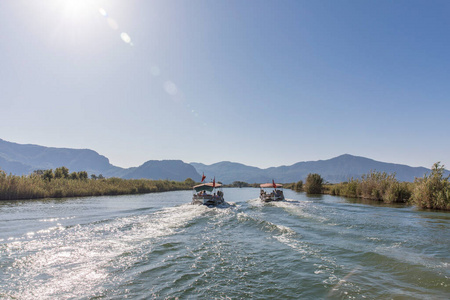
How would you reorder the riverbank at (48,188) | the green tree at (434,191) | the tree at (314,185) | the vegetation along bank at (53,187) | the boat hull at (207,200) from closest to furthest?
the green tree at (434,191) → the boat hull at (207,200) → the riverbank at (48,188) → the vegetation along bank at (53,187) → the tree at (314,185)

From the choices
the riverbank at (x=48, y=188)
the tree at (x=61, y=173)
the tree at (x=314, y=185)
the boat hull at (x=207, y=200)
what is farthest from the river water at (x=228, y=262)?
the tree at (x=61, y=173)

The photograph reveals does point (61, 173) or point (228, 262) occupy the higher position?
point (61, 173)

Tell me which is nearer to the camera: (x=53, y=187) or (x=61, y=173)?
(x=53, y=187)

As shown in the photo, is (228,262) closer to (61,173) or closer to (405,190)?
(405,190)

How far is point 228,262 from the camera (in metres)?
11.3

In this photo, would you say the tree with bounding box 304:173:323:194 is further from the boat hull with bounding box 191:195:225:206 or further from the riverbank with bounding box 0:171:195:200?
the riverbank with bounding box 0:171:195:200

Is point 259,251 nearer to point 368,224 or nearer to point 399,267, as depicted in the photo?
point 399,267

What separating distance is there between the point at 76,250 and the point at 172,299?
8.86 meters

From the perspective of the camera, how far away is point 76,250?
13344mm

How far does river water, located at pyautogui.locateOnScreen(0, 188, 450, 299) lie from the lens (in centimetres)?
827

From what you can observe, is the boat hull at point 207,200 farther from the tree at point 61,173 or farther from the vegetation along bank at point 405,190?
the tree at point 61,173

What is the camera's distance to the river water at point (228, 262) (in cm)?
827

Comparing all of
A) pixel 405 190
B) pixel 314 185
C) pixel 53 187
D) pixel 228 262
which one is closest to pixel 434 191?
pixel 405 190

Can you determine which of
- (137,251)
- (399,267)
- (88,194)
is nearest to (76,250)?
(137,251)
